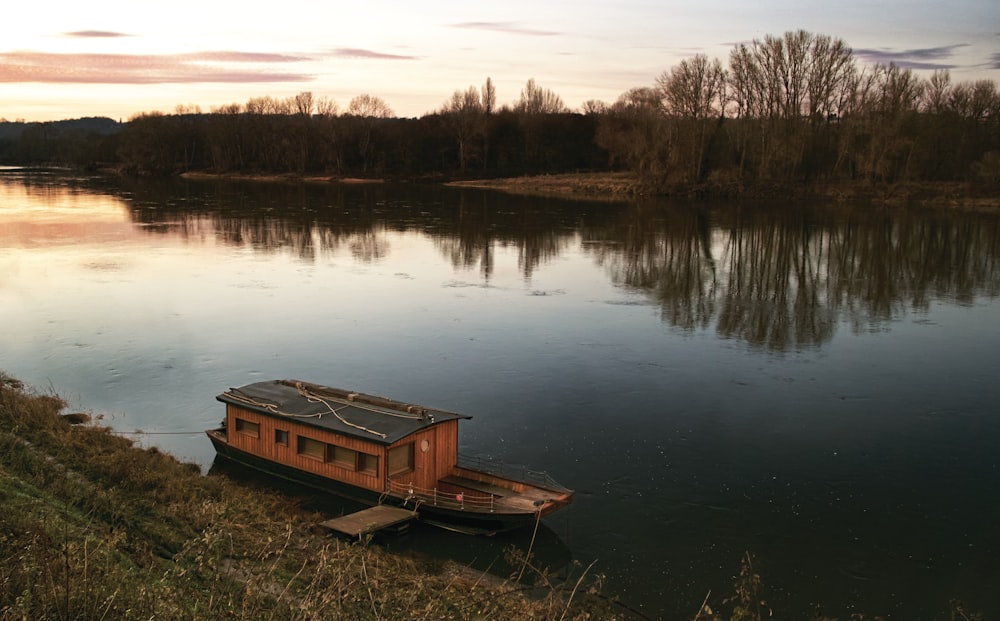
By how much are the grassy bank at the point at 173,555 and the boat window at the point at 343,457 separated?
1080mm

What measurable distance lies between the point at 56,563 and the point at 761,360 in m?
20.1

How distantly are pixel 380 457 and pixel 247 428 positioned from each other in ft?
11.5

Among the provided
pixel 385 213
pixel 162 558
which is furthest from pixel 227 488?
pixel 385 213

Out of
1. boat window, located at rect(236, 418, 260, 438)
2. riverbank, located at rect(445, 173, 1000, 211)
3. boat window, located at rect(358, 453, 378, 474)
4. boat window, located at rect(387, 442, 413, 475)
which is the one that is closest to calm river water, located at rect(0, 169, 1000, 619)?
boat window, located at rect(236, 418, 260, 438)

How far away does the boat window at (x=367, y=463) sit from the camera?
14.7m

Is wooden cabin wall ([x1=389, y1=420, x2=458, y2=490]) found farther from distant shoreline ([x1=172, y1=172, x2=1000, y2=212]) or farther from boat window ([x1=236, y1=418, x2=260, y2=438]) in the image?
distant shoreline ([x1=172, y1=172, x2=1000, y2=212])

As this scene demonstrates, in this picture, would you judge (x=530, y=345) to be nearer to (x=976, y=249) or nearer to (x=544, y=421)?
(x=544, y=421)

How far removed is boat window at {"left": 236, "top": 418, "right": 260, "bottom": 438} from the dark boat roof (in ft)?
1.25

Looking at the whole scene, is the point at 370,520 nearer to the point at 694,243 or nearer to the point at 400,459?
the point at 400,459

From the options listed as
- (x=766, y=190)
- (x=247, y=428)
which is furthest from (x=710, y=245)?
(x=766, y=190)

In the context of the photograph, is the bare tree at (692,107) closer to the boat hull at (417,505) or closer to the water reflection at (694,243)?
the water reflection at (694,243)

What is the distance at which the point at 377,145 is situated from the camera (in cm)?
11700

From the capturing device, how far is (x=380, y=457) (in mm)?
14477

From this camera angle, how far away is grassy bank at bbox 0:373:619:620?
6500mm
